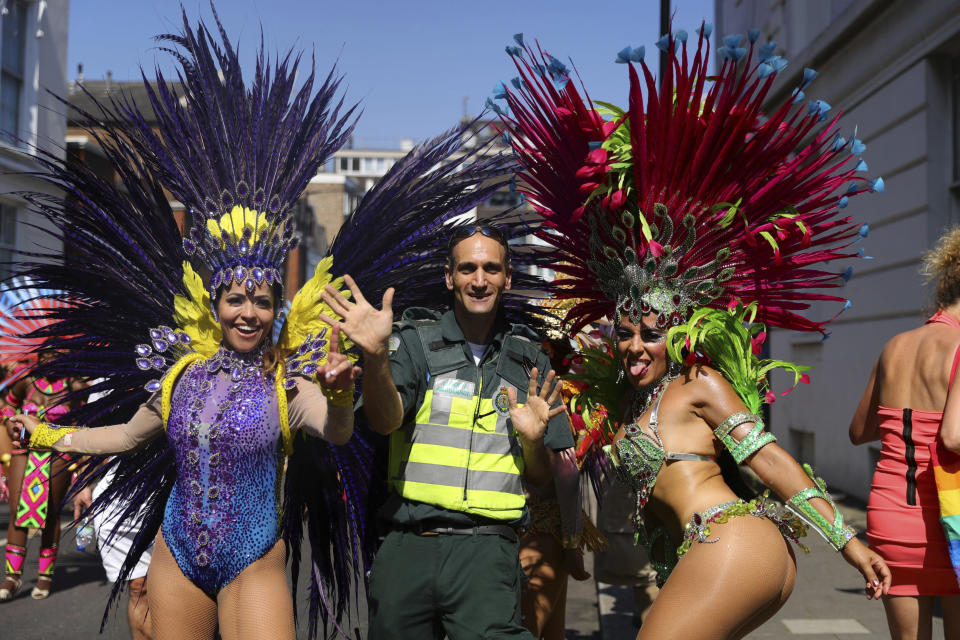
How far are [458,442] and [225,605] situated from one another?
1.03 m

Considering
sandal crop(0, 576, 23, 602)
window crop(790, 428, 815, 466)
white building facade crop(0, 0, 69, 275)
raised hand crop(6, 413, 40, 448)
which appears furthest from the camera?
white building facade crop(0, 0, 69, 275)

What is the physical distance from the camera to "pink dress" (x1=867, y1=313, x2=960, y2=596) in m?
3.67

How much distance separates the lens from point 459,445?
3.47 metres

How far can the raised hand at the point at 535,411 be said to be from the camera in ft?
11.4

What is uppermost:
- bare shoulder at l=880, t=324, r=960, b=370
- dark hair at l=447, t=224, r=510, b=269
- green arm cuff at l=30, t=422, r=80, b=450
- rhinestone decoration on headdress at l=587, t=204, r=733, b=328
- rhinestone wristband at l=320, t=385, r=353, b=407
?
dark hair at l=447, t=224, r=510, b=269

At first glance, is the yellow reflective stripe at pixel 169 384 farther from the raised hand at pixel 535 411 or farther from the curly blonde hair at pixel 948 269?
the curly blonde hair at pixel 948 269

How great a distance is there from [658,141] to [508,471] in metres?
1.45

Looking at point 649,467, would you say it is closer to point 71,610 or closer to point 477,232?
point 477,232

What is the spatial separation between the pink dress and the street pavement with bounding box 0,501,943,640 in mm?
2305

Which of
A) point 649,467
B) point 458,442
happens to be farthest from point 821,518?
point 458,442

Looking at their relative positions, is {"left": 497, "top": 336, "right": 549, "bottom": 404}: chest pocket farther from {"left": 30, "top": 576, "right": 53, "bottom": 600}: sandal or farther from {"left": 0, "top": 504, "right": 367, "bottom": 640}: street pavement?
{"left": 30, "top": 576, "right": 53, "bottom": 600}: sandal

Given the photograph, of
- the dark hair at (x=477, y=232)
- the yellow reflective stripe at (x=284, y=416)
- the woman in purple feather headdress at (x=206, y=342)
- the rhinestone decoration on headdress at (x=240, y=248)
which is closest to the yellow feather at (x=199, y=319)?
the woman in purple feather headdress at (x=206, y=342)

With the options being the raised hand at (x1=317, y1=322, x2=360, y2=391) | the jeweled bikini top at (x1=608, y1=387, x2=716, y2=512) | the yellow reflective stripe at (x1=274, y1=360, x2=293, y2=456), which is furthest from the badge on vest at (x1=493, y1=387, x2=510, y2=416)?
the yellow reflective stripe at (x1=274, y1=360, x2=293, y2=456)

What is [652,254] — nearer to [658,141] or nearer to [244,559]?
[658,141]
